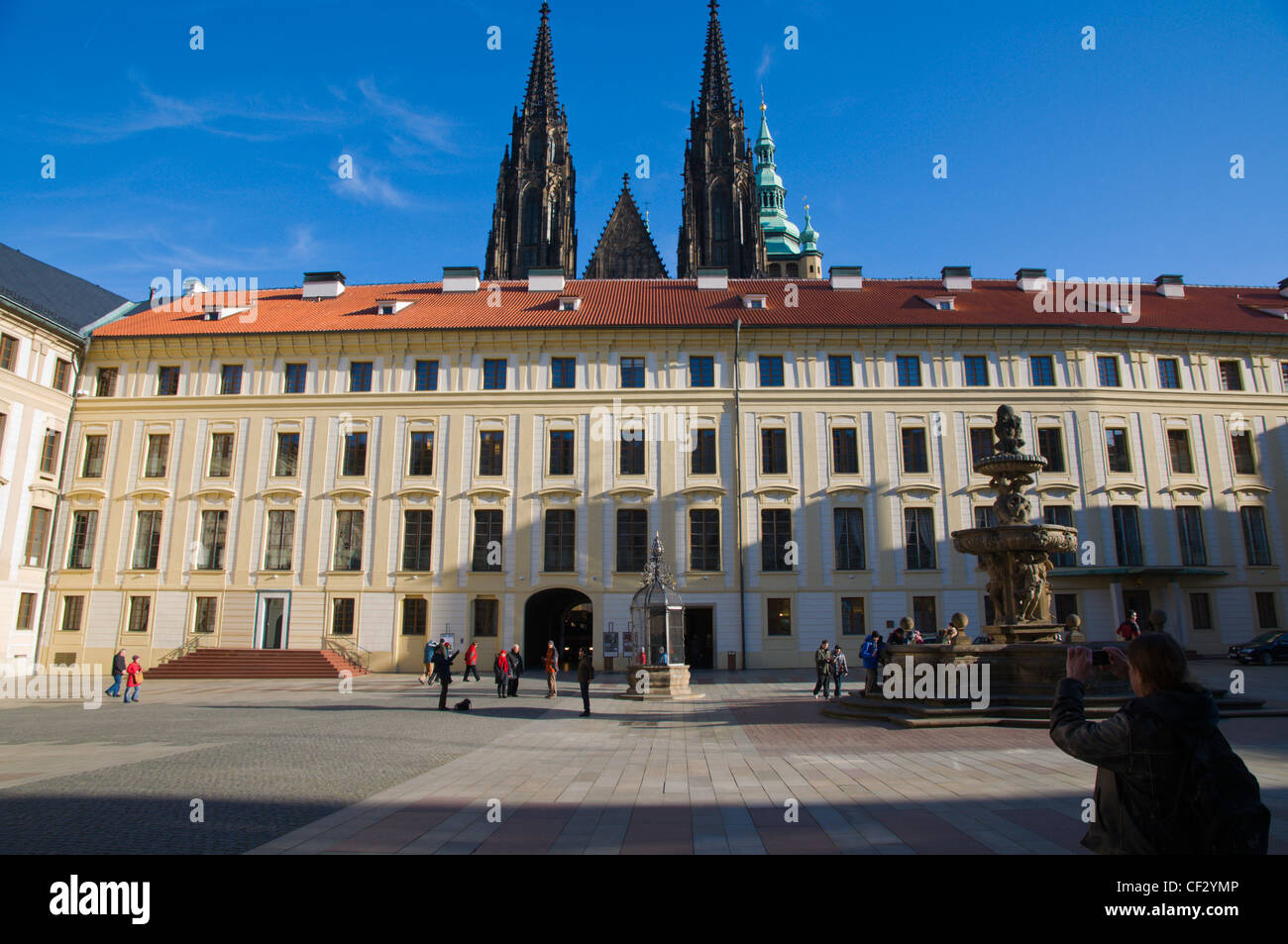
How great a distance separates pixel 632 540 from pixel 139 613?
21.6 m

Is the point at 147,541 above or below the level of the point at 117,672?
above

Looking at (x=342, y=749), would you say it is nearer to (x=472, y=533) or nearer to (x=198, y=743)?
(x=198, y=743)

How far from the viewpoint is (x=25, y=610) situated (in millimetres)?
34031

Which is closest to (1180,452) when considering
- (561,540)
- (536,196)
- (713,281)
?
(713,281)

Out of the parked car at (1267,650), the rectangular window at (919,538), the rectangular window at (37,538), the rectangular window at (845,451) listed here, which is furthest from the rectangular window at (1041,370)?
the rectangular window at (37,538)

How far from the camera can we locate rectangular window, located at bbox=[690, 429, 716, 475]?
35594mm

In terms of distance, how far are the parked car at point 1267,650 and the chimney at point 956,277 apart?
20.6 meters

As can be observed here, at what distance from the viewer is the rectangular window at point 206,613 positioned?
34.6m

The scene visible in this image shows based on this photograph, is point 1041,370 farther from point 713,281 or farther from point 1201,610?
point 713,281

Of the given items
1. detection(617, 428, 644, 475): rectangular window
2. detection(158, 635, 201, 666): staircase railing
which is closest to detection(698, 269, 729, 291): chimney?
detection(617, 428, 644, 475): rectangular window

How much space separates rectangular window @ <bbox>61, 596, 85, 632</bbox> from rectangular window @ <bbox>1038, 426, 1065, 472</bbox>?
42673mm

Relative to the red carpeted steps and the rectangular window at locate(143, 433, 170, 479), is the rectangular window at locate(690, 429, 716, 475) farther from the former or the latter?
the rectangular window at locate(143, 433, 170, 479)

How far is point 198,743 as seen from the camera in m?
13.8

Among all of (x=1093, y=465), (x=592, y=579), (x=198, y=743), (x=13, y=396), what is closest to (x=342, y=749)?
(x=198, y=743)
